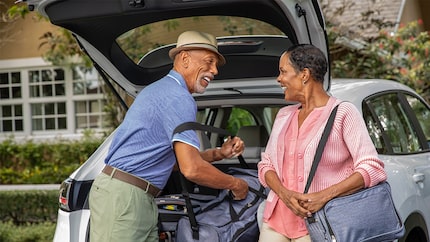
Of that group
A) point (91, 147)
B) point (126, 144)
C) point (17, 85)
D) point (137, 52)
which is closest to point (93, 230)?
point (126, 144)

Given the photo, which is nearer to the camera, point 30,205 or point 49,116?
point 30,205

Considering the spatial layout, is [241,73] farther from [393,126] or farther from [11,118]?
[11,118]

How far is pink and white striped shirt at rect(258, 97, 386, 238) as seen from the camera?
10.3ft

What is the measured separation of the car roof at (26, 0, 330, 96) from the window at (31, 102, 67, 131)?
10.4 m

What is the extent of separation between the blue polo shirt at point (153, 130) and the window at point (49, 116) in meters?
11.5

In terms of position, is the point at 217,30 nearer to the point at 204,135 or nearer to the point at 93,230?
the point at 204,135

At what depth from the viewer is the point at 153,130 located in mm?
3314

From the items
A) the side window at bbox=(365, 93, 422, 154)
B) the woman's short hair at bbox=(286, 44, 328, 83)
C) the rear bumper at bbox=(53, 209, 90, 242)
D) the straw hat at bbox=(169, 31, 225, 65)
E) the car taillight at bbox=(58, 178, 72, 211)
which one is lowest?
the rear bumper at bbox=(53, 209, 90, 242)

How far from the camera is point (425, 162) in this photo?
15.5ft

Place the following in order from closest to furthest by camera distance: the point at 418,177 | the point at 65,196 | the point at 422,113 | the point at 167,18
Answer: the point at 167,18, the point at 65,196, the point at 418,177, the point at 422,113

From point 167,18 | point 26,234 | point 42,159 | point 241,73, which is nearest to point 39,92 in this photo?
point 42,159

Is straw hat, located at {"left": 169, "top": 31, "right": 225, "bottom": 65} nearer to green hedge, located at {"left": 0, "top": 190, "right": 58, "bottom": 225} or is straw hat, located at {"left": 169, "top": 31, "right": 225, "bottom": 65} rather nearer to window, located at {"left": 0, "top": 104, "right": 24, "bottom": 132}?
green hedge, located at {"left": 0, "top": 190, "right": 58, "bottom": 225}

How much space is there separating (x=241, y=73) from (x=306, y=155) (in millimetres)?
1227

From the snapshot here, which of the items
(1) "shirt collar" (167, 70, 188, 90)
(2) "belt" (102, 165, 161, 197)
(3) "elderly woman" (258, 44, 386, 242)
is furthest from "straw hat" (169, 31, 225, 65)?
(2) "belt" (102, 165, 161, 197)
